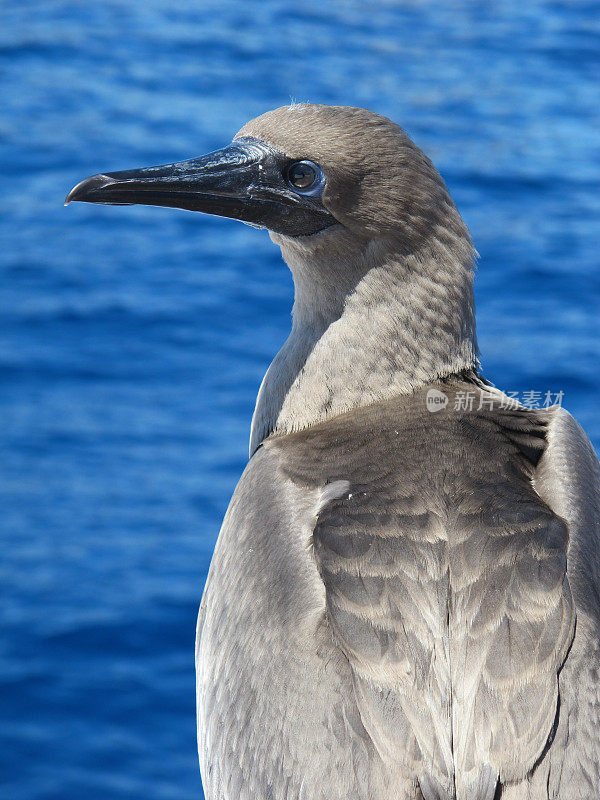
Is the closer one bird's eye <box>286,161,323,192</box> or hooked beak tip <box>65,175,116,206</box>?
hooked beak tip <box>65,175,116,206</box>

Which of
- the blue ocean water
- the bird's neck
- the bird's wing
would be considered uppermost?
the blue ocean water

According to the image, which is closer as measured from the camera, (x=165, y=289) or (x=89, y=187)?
(x=89, y=187)

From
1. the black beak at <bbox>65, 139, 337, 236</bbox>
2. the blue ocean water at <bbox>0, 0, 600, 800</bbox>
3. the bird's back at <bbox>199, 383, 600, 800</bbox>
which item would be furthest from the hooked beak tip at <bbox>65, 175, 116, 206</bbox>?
the blue ocean water at <bbox>0, 0, 600, 800</bbox>

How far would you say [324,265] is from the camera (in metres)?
3.53

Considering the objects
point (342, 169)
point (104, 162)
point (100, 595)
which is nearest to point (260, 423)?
point (342, 169)

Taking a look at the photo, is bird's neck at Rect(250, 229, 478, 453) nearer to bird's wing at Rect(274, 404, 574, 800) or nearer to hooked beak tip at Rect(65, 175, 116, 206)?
bird's wing at Rect(274, 404, 574, 800)

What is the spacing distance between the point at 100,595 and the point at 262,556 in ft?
13.7

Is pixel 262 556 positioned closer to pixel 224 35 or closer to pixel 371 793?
pixel 371 793

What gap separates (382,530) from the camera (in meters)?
2.88

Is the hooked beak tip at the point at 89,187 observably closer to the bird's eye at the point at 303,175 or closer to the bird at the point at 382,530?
the bird at the point at 382,530

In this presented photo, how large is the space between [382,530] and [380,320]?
826mm

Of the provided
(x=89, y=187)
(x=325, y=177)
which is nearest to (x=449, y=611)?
(x=325, y=177)

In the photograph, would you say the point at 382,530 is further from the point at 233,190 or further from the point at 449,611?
the point at 233,190

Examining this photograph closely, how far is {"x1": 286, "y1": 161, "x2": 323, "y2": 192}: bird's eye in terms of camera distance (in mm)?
3393
